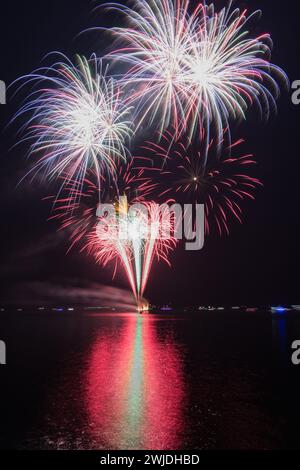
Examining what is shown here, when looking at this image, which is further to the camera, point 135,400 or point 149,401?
point 135,400

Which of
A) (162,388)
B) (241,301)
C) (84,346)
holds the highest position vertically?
(162,388)

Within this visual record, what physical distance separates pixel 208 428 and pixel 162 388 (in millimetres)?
5855

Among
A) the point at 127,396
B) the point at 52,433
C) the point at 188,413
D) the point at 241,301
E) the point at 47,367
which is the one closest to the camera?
the point at 52,433

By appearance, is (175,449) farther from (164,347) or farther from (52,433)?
(164,347)

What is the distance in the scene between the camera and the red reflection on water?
11898mm

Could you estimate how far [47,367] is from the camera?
24.4m

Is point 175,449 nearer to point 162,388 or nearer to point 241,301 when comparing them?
point 162,388

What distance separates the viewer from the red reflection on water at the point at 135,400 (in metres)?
11.9

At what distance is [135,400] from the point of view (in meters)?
16.3

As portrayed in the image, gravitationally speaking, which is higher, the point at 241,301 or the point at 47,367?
the point at 47,367
